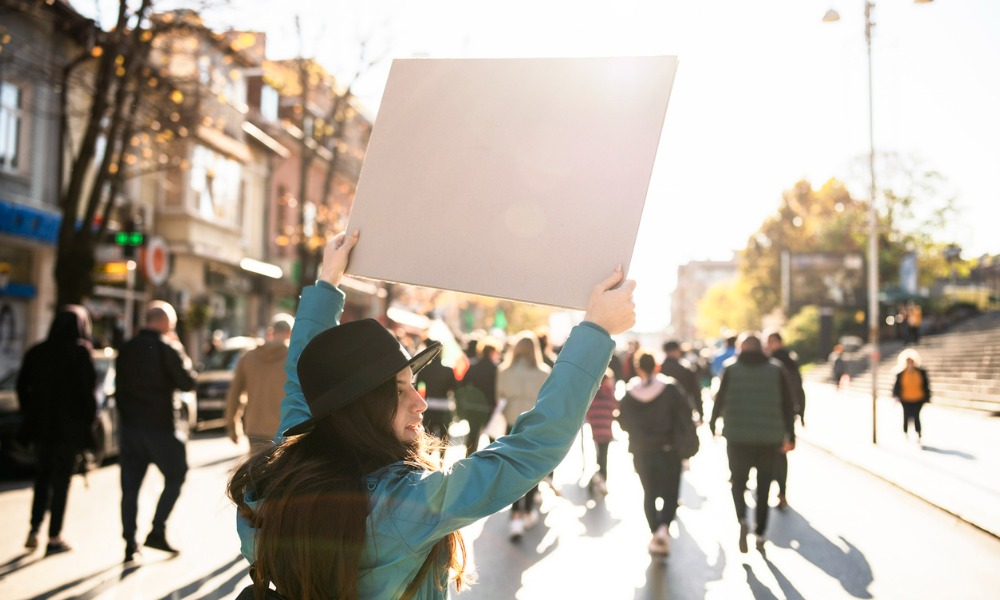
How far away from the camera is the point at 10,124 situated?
18.8 metres

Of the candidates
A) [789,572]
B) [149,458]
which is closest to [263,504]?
[149,458]

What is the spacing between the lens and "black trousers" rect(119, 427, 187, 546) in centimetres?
703

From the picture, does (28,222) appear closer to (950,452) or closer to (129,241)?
(129,241)

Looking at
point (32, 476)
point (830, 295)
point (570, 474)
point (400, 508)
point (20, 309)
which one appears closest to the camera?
point (400, 508)

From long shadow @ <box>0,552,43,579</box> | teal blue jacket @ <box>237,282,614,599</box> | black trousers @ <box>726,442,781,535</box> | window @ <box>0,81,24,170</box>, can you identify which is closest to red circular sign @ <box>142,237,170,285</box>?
long shadow @ <box>0,552,43,579</box>

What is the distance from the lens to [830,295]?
60156mm

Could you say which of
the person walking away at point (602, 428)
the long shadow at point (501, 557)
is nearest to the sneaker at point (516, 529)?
the long shadow at point (501, 557)

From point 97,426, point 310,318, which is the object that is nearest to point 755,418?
point 310,318

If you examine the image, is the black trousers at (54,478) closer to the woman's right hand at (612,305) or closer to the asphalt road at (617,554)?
the asphalt road at (617,554)

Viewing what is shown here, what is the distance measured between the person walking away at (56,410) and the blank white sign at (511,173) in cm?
600

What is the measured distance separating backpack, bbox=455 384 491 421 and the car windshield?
10234 millimetres

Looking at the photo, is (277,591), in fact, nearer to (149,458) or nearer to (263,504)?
(263,504)

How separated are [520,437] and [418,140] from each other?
0.87 meters

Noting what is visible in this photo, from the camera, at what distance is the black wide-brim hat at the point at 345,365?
190 cm
